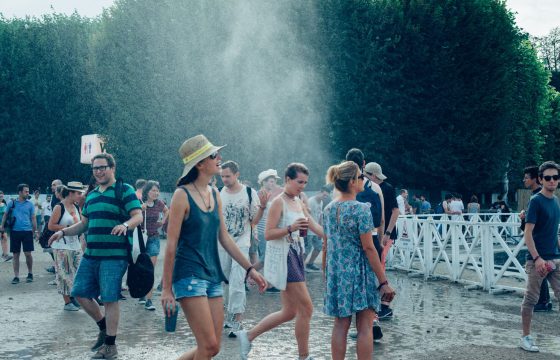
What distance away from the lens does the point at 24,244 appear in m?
12.6

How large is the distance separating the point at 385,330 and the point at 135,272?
3122mm

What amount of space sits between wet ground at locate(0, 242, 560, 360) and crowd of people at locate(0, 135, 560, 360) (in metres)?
0.33

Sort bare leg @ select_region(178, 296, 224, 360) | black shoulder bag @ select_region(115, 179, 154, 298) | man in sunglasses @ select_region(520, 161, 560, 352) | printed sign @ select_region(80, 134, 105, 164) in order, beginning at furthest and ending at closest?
1. printed sign @ select_region(80, 134, 105, 164)
2. man in sunglasses @ select_region(520, 161, 560, 352)
3. black shoulder bag @ select_region(115, 179, 154, 298)
4. bare leg @ select_region(178, 296, 224, 360)

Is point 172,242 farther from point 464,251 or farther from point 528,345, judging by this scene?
point 464,251

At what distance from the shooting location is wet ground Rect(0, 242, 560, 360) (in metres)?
6.37

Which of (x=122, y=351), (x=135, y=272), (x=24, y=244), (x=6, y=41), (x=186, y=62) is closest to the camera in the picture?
(x=135, y=272)

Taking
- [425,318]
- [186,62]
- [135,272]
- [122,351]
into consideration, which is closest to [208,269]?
[135,272]

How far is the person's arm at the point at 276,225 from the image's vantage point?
18.2ft

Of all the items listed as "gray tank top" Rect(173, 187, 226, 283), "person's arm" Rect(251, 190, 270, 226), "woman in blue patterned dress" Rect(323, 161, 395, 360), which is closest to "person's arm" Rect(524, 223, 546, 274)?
"woman in blue patterned dress" Rect(323, 161, 395, 360)

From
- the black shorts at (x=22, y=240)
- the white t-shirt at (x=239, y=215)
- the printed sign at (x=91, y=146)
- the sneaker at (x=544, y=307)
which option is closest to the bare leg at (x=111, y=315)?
the white t-shirt at (x=239, y=215)

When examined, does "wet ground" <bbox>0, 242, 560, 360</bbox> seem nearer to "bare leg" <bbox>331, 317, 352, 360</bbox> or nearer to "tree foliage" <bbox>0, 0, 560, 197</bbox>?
"bare leg" <bbox>331, 317, 352, 360</bbox>

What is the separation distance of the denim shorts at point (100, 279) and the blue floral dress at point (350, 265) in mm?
2108

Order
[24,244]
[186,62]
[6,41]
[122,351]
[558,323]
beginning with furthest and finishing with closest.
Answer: [6,41], [186,62], [24,244], [558,323], [122,351]

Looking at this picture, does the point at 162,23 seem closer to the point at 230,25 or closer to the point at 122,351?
the point at 230,25
